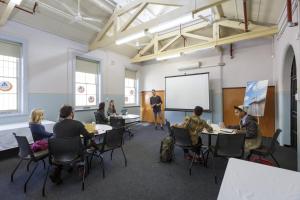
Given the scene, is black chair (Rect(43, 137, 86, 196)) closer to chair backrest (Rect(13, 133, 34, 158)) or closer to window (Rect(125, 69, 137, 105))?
chair backrest (Rect(13, 133, 34, 158))

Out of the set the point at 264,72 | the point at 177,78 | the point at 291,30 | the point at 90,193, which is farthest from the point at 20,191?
the point at 264,72

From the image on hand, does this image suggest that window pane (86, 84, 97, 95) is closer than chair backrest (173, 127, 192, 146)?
No

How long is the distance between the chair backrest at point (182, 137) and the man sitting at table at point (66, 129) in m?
1.47

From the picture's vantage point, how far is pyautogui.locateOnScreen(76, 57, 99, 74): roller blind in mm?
5637

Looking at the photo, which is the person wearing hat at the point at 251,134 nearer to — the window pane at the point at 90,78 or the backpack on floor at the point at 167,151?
the backpack on floor at the point at 167,151

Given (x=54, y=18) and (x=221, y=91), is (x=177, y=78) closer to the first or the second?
(x=221, y=91)

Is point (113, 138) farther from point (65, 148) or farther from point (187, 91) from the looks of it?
point (187, 91)

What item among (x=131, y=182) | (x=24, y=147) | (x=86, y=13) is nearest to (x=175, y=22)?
(x=86, y=13)

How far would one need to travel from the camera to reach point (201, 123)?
2895 mm

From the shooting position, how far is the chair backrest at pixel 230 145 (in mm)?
2479

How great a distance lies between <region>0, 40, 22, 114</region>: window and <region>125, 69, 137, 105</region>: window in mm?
4122

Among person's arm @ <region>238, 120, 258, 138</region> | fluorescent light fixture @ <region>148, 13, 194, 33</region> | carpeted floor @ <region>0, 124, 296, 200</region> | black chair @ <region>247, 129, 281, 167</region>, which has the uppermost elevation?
fluorescent light fixture @ <region>148, 13, 194, 33</region>

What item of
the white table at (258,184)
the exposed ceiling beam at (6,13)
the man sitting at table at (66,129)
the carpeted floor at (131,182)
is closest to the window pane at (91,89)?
the exposed ceiling beam at (6,13)

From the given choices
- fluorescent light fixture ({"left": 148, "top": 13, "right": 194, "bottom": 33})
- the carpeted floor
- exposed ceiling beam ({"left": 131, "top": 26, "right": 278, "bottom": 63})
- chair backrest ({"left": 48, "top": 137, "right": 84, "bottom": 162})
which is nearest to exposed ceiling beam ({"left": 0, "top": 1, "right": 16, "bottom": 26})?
fluorescent light fixture ({"left": 148, "top": 13, "right": 194, "bottom": 33})
